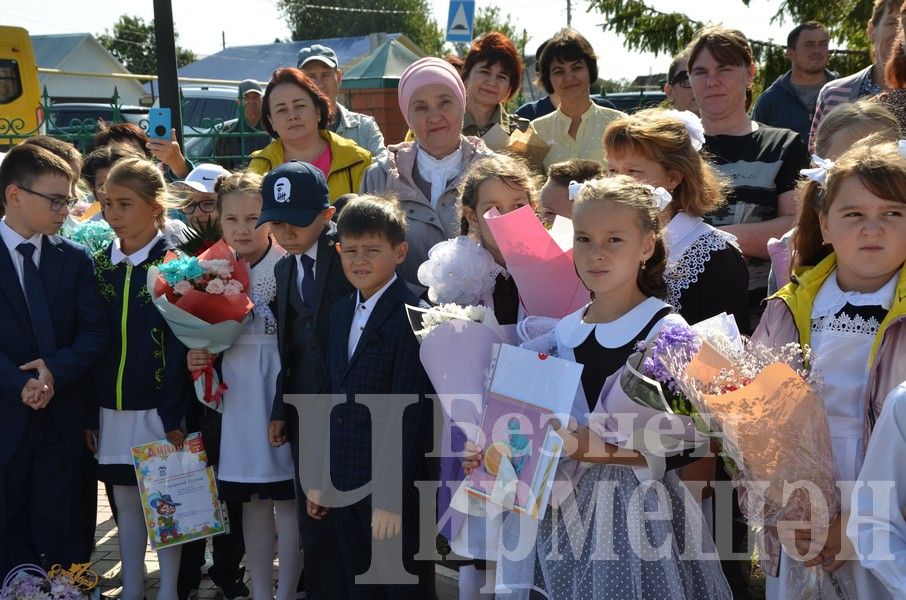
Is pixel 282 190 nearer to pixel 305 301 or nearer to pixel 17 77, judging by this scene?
pixel 305 301

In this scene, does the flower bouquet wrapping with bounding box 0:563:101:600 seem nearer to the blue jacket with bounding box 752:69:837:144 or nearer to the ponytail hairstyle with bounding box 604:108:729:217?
the ponytail hairstyle with bounding box 604:108:729:217

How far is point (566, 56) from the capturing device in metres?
5.30

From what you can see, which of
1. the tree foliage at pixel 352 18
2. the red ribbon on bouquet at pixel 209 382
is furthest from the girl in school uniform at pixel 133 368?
the tree foliage at pixel 352 18

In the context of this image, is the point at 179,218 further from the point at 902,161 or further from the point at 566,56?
the point at 902,161

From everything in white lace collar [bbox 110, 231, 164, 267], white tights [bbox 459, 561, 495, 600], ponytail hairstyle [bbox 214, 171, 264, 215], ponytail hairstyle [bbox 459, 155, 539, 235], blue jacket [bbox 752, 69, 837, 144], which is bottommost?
white tights [bbox 459, 561, 495, 600]

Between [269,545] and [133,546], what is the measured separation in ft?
2.19

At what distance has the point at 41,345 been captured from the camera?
163 inches

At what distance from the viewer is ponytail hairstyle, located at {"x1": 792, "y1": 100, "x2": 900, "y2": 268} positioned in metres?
2.94

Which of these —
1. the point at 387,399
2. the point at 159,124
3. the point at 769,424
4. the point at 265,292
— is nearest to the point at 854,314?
the point at 769,424

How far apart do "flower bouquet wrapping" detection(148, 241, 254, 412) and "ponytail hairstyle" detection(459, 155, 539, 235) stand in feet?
3.46

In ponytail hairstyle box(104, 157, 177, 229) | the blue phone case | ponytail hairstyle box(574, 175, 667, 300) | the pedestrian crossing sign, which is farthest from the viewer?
the pedestrian crossing sign

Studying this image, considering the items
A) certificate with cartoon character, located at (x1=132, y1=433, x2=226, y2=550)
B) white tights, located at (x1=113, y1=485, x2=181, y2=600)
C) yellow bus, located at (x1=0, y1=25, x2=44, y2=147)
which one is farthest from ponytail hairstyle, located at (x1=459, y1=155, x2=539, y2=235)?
yellow bus, located at (x1=0, y1=25, x2=44, y2=147)

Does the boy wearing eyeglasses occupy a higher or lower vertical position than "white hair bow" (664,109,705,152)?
lower

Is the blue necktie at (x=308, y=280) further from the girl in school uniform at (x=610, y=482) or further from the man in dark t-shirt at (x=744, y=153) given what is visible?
the man in dark t-shirt at (x=744, y=153)
